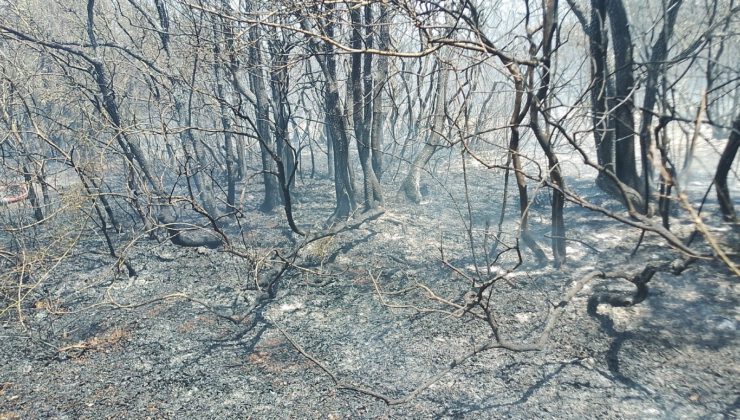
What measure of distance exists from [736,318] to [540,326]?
188 cm

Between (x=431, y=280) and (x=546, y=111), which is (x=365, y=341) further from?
(x=546, y=111)

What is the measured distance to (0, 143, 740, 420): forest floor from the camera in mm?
3621

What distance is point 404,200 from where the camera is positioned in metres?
9.25

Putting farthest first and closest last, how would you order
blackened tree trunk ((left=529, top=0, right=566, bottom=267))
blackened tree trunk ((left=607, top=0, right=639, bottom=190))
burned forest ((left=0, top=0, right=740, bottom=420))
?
1. blackened tree trunk ((left=607, top=0, right=639, bottom=190))
2. blackened tree trunk ((left=529, top=0, right=566, bottom=267))
3. burned forest ((left=0, top=0, right=740, bottom=420))

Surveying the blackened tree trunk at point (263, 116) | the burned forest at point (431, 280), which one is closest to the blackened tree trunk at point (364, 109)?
the burned forest at point (431, 280)

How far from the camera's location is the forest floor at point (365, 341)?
3.62m

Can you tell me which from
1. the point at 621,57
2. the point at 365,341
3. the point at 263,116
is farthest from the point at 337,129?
the point at 621,57

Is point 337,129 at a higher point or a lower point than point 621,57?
lower

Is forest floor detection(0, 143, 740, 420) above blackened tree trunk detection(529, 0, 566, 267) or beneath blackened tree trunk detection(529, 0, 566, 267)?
beneath

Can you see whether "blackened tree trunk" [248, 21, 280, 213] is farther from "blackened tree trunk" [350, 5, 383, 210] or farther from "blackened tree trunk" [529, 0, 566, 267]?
"blackened tree trunk" [529, 0, 566, 267]

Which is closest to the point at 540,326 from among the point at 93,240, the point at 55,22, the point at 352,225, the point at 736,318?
the point at 736,318

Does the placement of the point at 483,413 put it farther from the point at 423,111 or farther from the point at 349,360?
the point at 423,111

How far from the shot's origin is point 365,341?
456cm

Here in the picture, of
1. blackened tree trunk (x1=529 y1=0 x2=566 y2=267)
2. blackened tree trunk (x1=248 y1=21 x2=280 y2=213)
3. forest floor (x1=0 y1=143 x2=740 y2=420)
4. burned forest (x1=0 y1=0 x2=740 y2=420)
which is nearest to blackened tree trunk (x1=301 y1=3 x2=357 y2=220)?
burned forest (x1=0 y1=0 x2=740 y2=420)
